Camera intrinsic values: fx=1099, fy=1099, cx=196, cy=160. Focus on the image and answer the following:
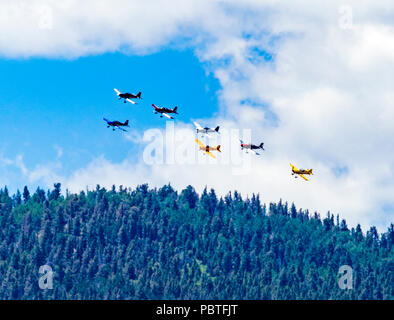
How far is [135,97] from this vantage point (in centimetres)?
19462
